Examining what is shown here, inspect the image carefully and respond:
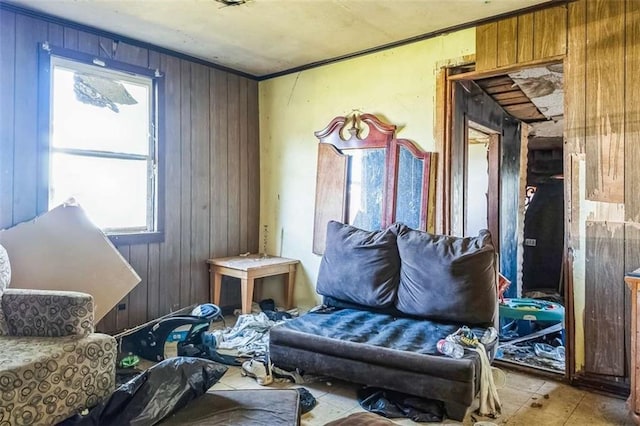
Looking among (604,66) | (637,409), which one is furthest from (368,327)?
(604,66)

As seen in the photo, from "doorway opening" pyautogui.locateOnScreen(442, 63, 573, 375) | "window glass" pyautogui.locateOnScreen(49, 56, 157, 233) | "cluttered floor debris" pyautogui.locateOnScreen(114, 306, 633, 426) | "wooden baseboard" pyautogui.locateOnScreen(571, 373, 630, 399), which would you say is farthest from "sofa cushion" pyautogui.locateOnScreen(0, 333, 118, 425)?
"wooden baseboard" pyautogui.locateOnScreen(571, 373, 630, 399)

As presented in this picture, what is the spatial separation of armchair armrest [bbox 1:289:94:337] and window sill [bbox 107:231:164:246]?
115 cm

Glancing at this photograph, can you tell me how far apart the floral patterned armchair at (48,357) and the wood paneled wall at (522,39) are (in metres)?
3.01

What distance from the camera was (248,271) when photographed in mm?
3760

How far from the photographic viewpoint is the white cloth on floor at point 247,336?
10.6ft

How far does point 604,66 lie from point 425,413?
229 centimetres

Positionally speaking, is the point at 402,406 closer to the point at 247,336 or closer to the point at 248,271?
the point at 247,336

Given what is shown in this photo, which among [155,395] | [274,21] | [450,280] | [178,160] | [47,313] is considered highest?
[274,21]

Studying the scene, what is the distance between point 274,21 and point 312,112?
1115 mm

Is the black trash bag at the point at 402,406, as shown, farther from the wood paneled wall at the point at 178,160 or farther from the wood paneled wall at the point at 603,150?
the wood paneled wall at the point at 178,160

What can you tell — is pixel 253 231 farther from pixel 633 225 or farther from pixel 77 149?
pixel 633 225

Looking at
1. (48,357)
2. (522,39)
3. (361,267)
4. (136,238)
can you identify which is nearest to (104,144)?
(136,238)

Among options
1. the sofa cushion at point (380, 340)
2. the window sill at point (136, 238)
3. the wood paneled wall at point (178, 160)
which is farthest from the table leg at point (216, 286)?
the sofa cushion at point (380, 340)

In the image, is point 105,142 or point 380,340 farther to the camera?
point 105,142
